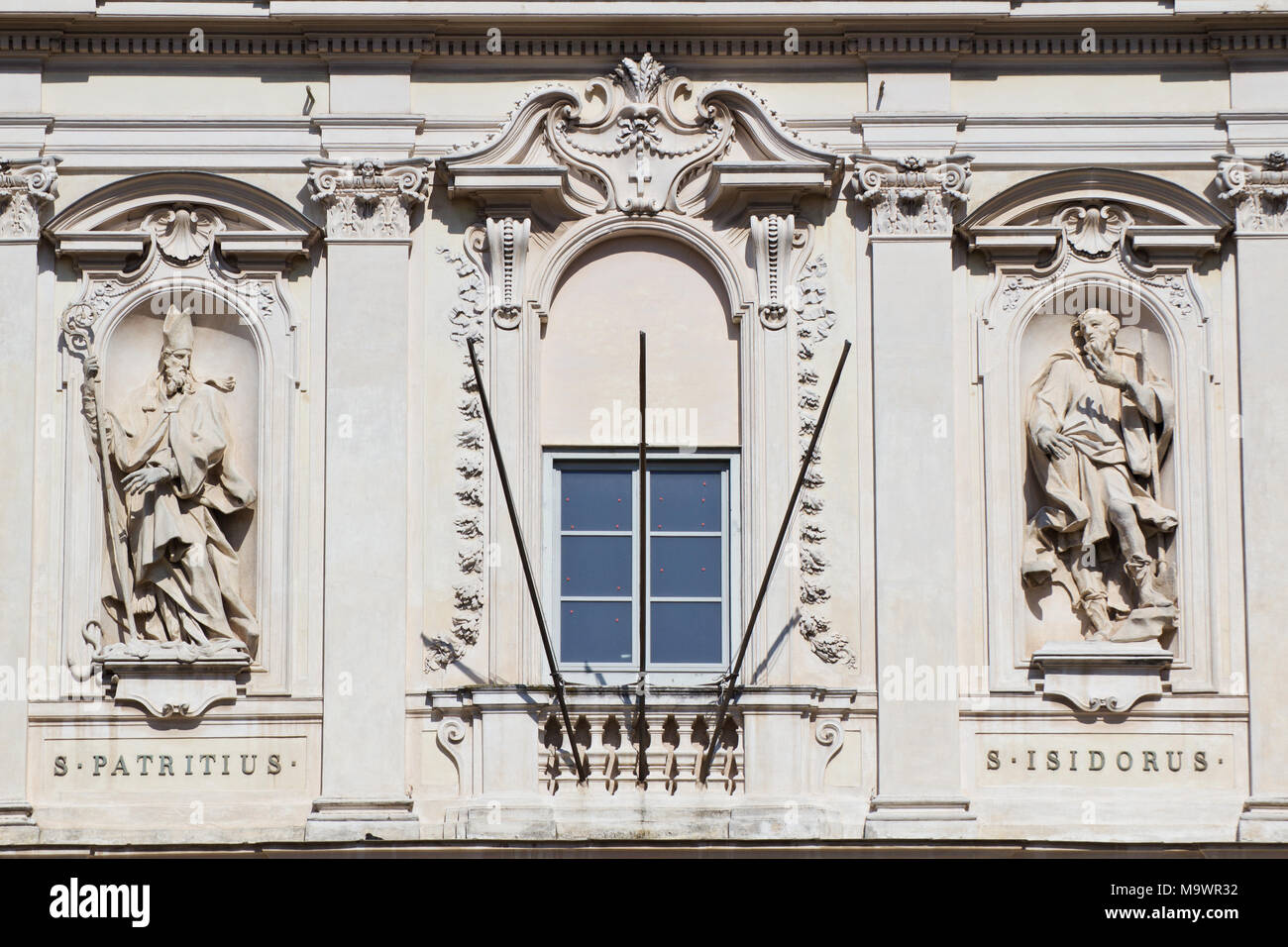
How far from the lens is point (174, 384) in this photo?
1872cm

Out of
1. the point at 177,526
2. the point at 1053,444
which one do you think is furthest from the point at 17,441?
the point at 1053,444

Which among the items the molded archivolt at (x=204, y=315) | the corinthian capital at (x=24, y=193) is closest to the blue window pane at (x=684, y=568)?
the molded archivolt at (x=204, y=315)

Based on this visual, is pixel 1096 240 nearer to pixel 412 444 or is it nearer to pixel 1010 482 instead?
pixel 1010 482

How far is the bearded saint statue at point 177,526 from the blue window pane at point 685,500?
257 centimetres

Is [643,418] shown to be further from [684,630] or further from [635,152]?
[635,152]

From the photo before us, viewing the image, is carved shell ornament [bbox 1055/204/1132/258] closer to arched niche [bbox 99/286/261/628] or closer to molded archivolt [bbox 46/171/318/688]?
molded archivolt [bbox 46/171/318/688]

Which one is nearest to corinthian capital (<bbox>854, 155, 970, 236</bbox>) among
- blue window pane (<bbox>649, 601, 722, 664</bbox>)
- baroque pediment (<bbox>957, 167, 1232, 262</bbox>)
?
baroque pediment (<bbox>957, 167, 1232, 262</bbox>)

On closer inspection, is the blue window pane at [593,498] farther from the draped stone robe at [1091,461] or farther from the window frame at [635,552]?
the draped stone robe at [1091,461]

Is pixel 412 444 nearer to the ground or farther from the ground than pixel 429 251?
nearer to the ground

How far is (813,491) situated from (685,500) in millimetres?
848

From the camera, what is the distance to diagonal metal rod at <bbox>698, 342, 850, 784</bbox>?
17953 millimetres
